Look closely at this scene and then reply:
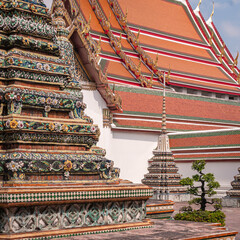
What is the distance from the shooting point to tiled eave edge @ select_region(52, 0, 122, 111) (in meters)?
13.2

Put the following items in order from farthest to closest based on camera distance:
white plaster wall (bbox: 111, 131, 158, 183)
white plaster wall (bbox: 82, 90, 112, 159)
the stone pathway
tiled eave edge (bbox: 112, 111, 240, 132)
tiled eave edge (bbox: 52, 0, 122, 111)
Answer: tiled eave edge (bbox: 112, 111, 240, 132) < white plaster wall (bbox: 111, 131, 158, 183) < white plaster wall (bbox: 82, 90, 112, 159) < tiled eave edge (bbox: 52, 0, 122, 111) < the stone pathway

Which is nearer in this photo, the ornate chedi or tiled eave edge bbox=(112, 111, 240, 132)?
the ornate chedi

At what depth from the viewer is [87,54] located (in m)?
13.4

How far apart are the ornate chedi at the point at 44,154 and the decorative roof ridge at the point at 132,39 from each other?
1359cm

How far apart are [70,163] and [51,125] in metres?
0.40

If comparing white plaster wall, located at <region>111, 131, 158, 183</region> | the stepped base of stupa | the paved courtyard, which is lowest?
the paved courtyard

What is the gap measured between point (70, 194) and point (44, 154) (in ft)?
1.57

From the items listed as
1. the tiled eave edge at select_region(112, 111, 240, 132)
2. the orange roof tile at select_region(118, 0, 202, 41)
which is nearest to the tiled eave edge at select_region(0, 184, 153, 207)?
the tiled eave edge at select_region(112, 111, 240, 132)

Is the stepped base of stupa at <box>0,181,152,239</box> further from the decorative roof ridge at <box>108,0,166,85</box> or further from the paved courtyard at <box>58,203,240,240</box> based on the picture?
the decorative roof ridge at <box>108,0,166,85</box>

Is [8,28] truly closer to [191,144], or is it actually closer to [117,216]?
[117,216]

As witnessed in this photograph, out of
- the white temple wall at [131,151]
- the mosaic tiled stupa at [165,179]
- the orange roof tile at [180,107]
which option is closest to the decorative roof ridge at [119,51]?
the orange roof tile at [180,107]

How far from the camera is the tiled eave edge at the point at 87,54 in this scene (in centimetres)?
1319

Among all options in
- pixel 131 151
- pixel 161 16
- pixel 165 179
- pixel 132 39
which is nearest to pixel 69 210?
pixel 165 179

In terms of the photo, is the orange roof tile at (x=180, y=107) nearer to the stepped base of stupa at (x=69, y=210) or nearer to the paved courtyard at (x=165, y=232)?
the paved courtyard at (x=165, y=232)
